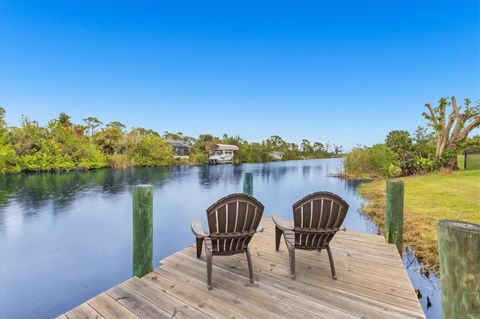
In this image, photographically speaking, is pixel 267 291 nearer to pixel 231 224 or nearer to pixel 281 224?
pixel 231 224

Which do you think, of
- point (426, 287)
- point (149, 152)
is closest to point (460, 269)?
point (426, 287)

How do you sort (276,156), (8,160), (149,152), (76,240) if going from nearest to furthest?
(76,240) → (8,160) → (149,152) → (276,156)

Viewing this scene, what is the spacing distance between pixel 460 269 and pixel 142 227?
2541 mm

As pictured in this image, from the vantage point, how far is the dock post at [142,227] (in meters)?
2.51

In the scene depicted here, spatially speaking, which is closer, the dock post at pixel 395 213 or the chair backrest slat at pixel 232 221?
the chair backrest slat at pixel 232 221

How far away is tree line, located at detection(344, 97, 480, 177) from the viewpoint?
550 inches

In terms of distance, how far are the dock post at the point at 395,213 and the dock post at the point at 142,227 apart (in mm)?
3405

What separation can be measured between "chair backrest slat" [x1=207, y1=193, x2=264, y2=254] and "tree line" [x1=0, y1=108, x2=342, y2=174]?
69.0 feet

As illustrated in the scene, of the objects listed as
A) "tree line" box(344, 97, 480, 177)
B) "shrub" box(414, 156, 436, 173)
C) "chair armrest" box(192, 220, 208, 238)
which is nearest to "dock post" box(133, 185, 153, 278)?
"chair armrest" box(192, 220, 208, 238)

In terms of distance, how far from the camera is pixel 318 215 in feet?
8.25

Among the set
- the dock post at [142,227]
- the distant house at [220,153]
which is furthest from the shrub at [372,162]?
the distant house at [220,153]

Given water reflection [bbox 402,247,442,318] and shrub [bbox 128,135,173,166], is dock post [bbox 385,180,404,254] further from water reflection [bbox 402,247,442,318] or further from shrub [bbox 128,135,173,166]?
shrub [bbox 128,135,173,166]

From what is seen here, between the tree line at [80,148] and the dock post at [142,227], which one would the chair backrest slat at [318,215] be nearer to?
the dock post at [142,227]

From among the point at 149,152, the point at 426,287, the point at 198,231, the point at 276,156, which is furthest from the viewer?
the point at 276,156
